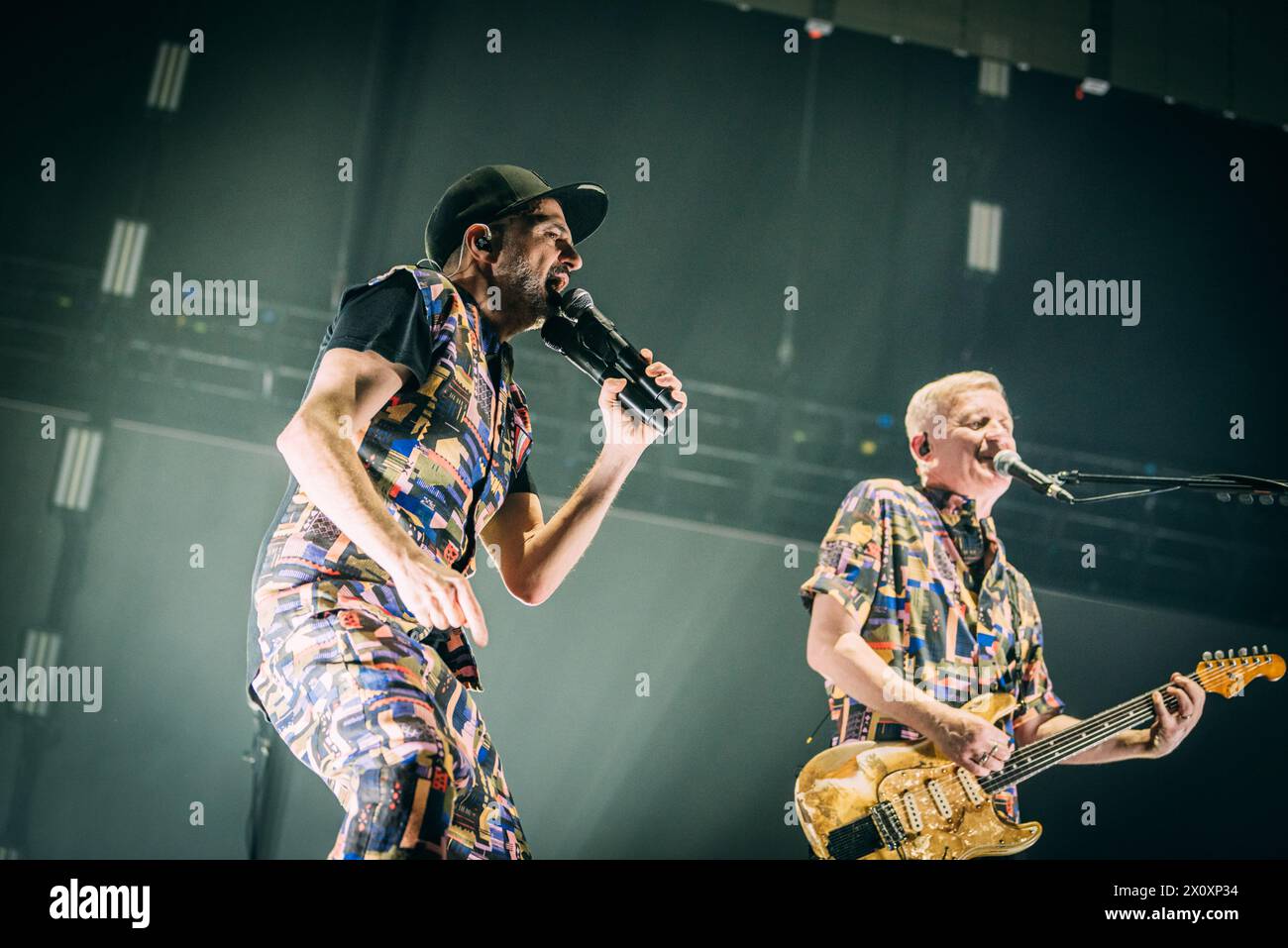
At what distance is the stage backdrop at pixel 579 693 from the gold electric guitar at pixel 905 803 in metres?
1.20

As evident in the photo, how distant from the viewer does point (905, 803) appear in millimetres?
2559

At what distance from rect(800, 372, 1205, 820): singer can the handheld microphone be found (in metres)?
0.06

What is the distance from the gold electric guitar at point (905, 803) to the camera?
2.53 m

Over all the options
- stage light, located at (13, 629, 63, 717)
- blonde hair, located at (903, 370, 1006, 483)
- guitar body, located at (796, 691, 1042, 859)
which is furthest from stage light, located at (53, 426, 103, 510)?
blonde hair, located at (903, 370, 1006, 483)

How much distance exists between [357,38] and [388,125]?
0.98 feet

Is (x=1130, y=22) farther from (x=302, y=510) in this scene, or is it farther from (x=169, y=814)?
(x=169, y=814)

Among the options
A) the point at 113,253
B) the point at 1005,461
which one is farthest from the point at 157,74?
the point at 1005,461

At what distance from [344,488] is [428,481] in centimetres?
27

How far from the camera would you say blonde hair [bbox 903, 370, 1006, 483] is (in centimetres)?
312

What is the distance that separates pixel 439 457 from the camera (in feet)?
5.85

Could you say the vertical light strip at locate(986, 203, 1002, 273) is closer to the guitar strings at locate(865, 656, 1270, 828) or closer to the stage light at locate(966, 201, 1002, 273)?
the stage light at locate(966, 201, 1002, 273)

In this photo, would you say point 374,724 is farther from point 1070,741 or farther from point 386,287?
point 1070,741

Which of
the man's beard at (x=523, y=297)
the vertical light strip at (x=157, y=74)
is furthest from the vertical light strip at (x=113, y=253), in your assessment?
the man's beard at (x=523, y=297)

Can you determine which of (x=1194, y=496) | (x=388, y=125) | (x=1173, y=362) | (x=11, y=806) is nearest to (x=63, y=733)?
(x=11, y=806)
